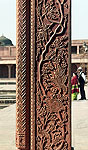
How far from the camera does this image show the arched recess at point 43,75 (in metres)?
2.19

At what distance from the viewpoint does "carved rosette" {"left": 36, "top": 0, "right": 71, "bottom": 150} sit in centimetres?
219

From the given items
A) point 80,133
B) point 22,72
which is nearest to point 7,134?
point 80,133

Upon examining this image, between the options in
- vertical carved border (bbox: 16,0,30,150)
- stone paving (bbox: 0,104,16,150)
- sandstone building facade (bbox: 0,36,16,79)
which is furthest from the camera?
sandstone building facade (bbox: 0,36,16,79)

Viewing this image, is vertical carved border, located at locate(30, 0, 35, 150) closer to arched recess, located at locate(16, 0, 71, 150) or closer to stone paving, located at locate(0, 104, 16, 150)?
arched recess, located at locate(16, 0, 71, 150)

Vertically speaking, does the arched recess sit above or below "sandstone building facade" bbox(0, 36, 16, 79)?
above

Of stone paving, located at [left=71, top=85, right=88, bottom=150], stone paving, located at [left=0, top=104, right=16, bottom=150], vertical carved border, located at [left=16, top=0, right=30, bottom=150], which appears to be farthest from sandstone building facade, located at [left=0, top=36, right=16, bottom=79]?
vertical carved border, located at [left=16, top=0, right=30, bottom=150]

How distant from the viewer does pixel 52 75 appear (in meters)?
2.22

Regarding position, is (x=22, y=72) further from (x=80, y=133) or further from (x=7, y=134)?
(x=80, y=133)

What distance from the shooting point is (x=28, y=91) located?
2211 mm

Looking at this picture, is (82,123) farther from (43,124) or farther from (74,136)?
(43,124)

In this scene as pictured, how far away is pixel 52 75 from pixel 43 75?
0.25 feet

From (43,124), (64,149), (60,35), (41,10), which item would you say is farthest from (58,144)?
(41,10)

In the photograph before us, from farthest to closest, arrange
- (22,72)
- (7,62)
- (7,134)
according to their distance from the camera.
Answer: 1. (7,62)
2. (7,134)
3. (22,72)

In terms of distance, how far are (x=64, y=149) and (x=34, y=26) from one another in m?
1.06
